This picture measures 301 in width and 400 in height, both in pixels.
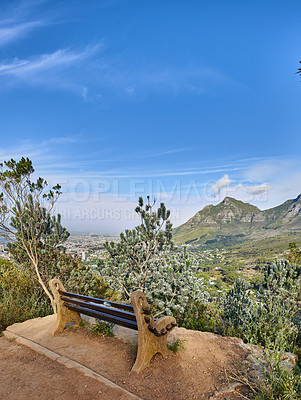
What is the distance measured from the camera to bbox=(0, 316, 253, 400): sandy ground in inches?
109

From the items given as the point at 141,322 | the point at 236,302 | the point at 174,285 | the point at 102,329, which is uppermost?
the point at 141,322

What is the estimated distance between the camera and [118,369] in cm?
324

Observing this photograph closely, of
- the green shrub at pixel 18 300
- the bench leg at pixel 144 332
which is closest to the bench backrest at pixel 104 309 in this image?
the bench leg at pixel 144 332

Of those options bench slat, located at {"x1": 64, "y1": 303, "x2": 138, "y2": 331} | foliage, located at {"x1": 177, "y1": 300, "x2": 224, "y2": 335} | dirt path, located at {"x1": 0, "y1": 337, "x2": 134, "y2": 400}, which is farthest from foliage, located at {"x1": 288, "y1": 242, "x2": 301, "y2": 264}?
dirt path, located at {"x1": 0, "y1": 337, "x2": 134, "y2": 400}

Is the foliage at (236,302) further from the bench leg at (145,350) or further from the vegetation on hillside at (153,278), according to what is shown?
the bench leg at (145,350)

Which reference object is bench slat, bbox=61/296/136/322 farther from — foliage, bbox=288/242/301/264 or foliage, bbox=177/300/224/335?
foliage, bbox=288/242/301/264

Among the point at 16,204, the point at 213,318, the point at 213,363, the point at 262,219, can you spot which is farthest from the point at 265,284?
the point at 262,219

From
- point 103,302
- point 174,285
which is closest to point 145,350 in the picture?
point 103,302

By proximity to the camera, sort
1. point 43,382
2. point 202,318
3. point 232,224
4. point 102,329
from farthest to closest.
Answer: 1. point 232,224
2. point 202,318
3. point 102,329
4. point 43,382

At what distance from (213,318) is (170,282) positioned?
48.6 inches

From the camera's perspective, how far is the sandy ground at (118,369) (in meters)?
2.78

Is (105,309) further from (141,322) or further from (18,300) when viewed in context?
(18,300)

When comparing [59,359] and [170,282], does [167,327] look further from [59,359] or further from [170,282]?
[170,282]

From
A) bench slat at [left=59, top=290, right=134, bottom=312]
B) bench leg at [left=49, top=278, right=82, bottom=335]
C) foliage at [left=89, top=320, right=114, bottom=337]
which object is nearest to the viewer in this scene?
bench slat at [left=59, top=290, right=134, bottom=312]
